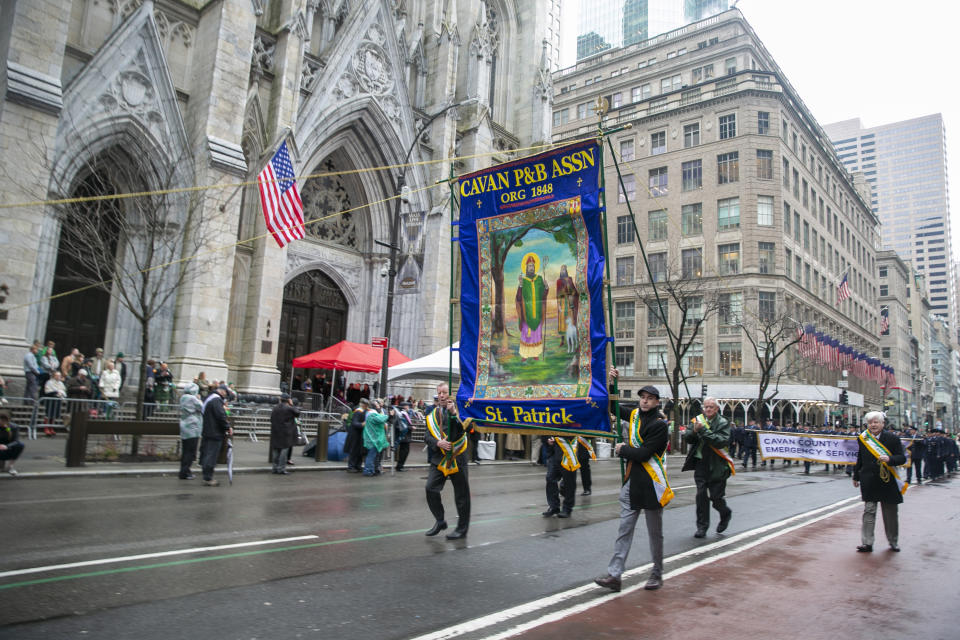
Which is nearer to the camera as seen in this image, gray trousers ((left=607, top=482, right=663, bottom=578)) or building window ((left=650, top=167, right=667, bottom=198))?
gray trousers ((left=607, top=482, right=663, bottom=578))

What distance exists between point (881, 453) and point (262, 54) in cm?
2346

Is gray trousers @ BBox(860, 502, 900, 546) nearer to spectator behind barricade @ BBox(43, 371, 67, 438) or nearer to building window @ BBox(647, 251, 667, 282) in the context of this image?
spectator behind barricade @ BBox(43, 371, 67, 438)

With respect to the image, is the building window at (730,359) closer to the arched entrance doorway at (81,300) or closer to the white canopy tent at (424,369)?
the white canopy tent at (424,369)

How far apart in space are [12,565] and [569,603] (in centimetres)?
483

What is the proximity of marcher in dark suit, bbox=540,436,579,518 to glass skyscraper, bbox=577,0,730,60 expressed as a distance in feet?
231

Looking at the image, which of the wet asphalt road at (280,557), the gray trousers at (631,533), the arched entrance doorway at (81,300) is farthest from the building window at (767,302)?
the gray trousers at (631,533)

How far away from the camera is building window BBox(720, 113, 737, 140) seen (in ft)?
161

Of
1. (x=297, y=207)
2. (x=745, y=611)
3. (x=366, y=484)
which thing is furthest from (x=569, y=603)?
(x=297, y=207)

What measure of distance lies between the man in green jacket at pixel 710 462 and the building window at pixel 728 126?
45547 millimetres

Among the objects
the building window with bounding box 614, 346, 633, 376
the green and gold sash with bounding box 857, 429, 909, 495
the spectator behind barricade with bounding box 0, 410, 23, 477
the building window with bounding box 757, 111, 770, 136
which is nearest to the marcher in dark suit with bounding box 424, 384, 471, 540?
the green and gold sash with bounding box 857, 429, 909, 495

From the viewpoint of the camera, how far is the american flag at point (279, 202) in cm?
1903

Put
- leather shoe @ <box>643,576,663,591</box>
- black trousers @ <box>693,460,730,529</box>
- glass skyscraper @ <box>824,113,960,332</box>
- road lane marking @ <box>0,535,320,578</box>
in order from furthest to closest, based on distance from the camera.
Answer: glass skyscraper @ <box>824,113,960,332</box> < black trousers @ <box>693,460,730,529</box> < leather shoe @ <box>643,576,663,591</box> < road lane marking @ <box>0,535,320,578</box>

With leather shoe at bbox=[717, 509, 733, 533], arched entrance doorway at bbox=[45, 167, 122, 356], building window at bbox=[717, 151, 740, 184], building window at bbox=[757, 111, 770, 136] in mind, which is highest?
building window at bbox=[757, 111, 770, 136]

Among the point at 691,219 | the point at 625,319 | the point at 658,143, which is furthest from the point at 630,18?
the point at 625,319
